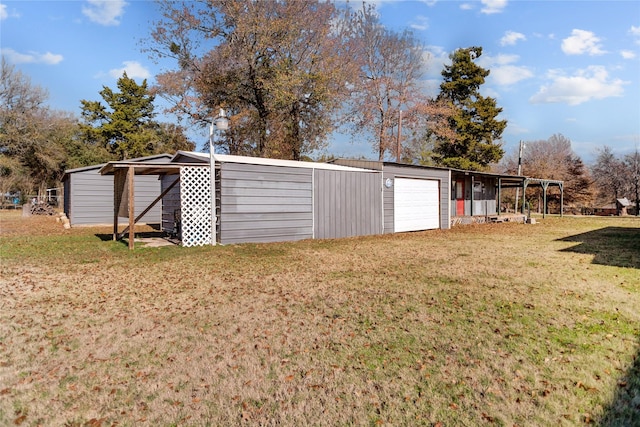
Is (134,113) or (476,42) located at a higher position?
(476,42)

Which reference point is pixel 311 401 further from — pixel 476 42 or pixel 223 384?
pixel 476 42

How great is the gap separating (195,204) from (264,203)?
184 centimetres

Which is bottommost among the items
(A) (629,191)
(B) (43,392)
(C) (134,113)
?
(B) (43,392)

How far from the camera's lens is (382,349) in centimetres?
301

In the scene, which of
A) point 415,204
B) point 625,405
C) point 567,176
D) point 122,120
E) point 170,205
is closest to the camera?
point 625,405

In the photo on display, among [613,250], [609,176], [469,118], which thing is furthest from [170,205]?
[609,176]

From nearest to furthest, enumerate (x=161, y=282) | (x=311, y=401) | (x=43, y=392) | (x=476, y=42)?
(x=311, y=401), (x=43, y=392), (x=161, y=282), (x=476, y=42)

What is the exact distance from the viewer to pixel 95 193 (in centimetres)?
1582

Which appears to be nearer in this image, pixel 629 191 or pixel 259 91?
pixel 259 91

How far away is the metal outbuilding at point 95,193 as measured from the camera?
50.3 ft

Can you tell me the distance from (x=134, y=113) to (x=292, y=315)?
1268 inches

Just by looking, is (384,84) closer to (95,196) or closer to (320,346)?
(95,196)

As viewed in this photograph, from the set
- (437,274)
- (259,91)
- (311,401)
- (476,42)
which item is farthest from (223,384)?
(476,42)

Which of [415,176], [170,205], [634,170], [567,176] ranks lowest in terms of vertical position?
[170,205]
